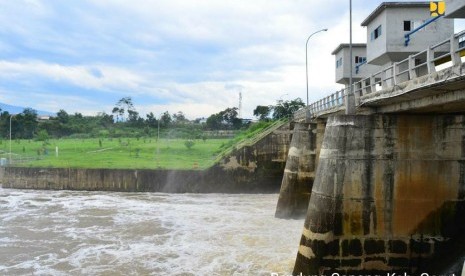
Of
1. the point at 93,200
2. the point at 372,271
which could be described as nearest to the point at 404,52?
the point at 372,271

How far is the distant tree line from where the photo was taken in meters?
68.4

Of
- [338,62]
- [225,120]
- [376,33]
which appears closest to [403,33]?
[376,33]

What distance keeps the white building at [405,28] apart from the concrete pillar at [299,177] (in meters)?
5.54

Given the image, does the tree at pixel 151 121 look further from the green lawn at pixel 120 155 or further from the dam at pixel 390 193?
the dam at pixel 390 193

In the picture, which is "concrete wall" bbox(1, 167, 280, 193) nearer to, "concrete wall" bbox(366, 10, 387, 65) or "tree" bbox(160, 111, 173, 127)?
"concrete wall" bbox(366, 10, 387, 65)

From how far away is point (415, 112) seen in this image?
39.7 feet

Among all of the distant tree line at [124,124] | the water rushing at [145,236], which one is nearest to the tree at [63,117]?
the distant tree line at [124,124]

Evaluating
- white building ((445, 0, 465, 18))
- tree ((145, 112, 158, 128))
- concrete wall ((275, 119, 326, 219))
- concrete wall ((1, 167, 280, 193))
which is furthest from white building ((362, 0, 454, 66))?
tree ((145, 112, 158, 128))

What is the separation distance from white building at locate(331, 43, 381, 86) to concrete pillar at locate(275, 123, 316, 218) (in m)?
8.25

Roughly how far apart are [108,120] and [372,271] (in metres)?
81.9

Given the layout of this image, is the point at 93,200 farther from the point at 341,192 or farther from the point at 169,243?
the point at 341,192

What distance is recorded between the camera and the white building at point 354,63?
28109 millimetres

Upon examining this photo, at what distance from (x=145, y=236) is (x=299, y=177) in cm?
835

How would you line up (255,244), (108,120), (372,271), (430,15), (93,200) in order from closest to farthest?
(372,271) < (255,244) < (430,15) < (93,200) < (108,120)
